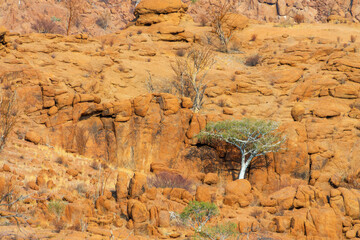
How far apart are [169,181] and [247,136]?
14.6 feet

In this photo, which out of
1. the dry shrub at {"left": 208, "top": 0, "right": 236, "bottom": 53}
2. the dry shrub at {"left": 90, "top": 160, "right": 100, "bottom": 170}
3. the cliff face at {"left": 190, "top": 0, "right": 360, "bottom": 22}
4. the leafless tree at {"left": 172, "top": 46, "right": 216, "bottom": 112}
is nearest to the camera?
the dry shrub at {"left": 90, "top": 160, "right": 100, "bottom": 170}

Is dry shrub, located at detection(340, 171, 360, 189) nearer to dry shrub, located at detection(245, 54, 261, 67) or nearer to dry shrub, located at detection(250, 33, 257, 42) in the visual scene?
dry shrub, located at detection(245, 54, 261, 67)

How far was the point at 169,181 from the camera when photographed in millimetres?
15938

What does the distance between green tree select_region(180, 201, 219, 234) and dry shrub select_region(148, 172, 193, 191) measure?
11.7ft

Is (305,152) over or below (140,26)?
below

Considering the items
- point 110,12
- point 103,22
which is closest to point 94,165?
point 103,22

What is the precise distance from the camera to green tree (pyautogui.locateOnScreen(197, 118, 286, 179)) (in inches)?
697

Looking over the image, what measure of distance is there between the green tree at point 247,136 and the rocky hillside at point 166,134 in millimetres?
617

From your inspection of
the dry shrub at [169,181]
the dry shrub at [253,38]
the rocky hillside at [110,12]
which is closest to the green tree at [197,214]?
the dry shrub at [169,181]

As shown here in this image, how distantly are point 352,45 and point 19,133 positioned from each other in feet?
79.5

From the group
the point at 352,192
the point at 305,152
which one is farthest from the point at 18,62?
A: the point at 352,192

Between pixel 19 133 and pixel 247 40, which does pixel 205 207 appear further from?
pixel 247 40

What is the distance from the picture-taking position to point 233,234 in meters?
10.4

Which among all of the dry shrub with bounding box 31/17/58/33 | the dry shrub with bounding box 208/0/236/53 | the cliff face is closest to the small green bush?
the dry shrub with bounding box 208/0/236/53
